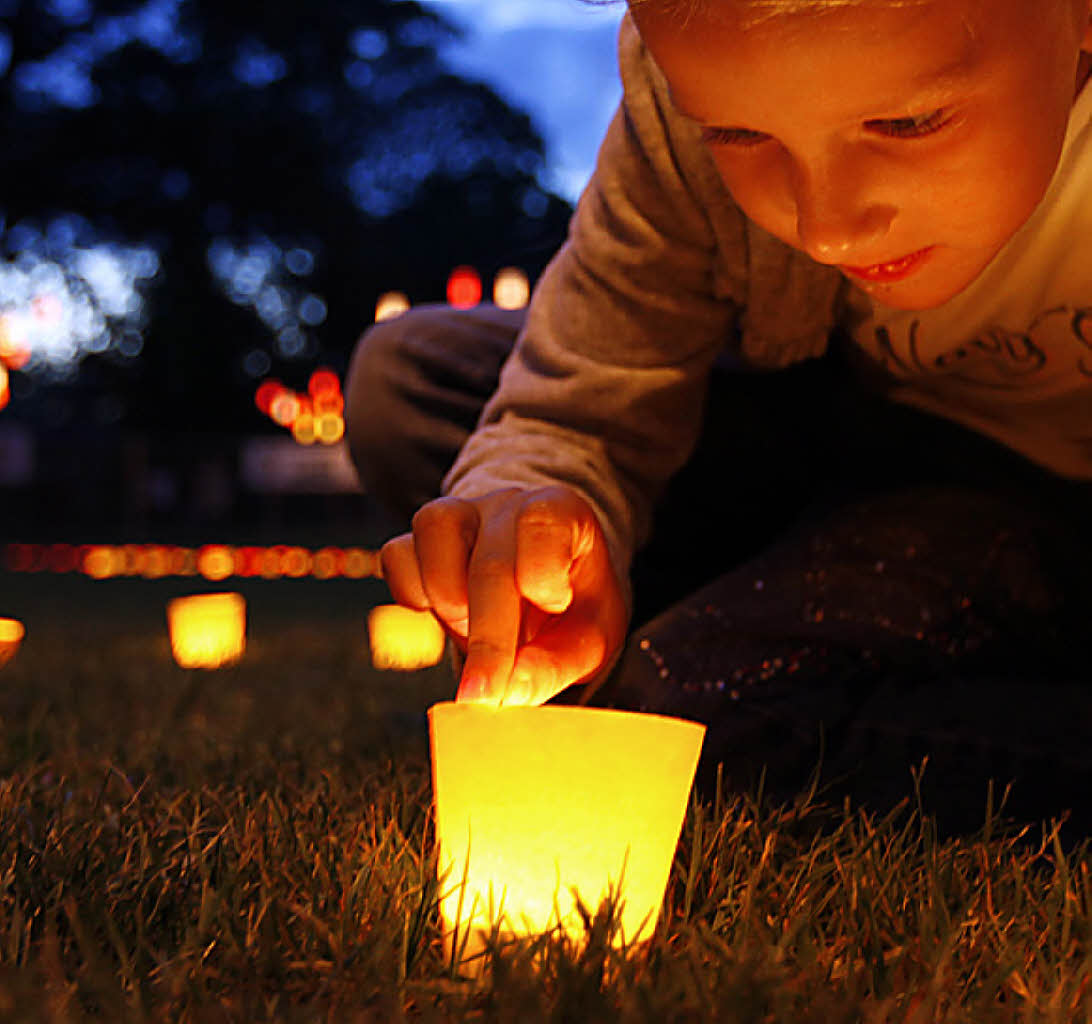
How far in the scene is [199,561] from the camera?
1286 cm

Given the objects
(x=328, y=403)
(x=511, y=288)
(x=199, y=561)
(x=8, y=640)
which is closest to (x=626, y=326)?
(x=511, y=288)

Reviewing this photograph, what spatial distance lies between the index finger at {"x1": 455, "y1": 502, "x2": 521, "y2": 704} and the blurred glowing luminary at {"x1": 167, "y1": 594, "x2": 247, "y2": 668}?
236 centimetres

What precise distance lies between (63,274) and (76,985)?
19.6m

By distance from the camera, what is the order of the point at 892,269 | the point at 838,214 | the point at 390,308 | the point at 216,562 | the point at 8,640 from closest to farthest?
1. the point at 838,214
2. the point at 892,269
3. the point at 390,308
4. the point at 8,640
5. the point at 216,562

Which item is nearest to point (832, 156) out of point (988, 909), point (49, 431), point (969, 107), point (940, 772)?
point (969, 107)

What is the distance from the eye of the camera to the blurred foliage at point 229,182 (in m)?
18.8

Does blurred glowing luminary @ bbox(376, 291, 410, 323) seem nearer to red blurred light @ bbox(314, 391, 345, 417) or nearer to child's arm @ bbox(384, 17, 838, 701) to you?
child's arm @ bbox(384, 17, 838, 701)

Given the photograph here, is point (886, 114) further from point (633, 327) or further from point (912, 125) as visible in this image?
point (633, 327)

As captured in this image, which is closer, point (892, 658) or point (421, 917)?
point (421, 917)

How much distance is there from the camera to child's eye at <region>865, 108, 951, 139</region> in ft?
3.45

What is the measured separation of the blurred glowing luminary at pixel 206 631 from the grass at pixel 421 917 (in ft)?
5.84

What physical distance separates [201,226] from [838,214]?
19693 mm

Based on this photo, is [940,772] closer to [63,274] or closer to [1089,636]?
[1089,636]

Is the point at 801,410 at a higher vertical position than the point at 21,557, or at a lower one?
higher
